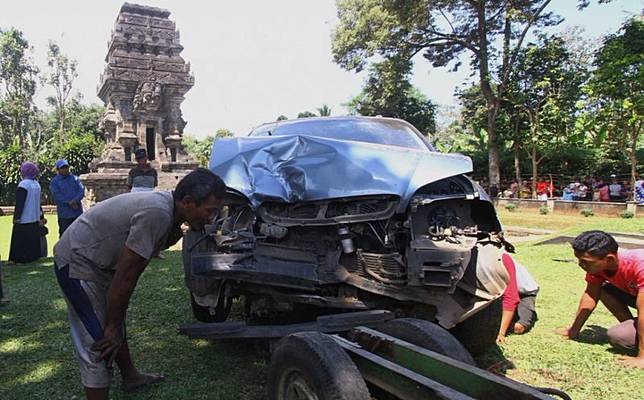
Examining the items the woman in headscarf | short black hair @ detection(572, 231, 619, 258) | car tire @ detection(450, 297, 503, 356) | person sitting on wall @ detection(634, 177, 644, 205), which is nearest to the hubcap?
car tire @ detection(450, 297, 503, 356)

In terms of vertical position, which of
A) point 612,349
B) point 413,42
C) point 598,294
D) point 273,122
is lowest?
point 612,349

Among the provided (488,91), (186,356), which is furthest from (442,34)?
(186,356)

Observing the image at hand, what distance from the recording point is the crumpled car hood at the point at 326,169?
10.8 feet

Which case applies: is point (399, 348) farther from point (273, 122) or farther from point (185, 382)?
point (273, 122)

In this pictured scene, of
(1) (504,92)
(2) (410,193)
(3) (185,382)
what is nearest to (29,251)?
(3) (185,382)

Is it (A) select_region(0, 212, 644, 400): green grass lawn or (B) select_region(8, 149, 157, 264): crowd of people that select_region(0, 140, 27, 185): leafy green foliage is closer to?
(B) select_region(8, 149, 157, 264): crowd of people

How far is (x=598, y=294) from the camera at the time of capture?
3840 mm

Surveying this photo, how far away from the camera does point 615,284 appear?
375 centimetres

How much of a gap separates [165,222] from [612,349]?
3507 millimetres

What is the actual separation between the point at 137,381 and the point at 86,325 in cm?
78

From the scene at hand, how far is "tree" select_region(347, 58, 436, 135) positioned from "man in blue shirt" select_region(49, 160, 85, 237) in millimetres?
21330

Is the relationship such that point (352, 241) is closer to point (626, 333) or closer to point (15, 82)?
point (626, 333)

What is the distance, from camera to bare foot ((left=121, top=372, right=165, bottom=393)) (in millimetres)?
3078

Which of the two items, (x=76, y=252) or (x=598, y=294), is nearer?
(x=76, y=252)
